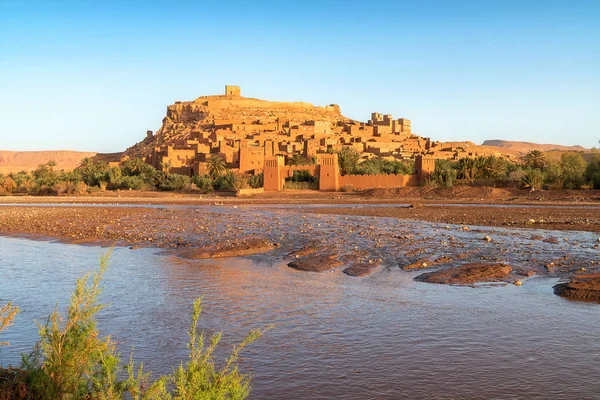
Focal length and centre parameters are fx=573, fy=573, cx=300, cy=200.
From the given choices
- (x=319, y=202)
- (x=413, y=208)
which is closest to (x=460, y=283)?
(x=413, y=208)

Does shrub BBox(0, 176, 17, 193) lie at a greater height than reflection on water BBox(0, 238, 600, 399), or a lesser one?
greater

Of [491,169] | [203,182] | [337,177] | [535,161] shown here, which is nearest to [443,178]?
[491,169]

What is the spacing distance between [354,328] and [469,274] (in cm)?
381

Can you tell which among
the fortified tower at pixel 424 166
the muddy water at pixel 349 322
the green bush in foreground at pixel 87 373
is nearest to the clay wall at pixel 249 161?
the fortified tower at pixel 424 166

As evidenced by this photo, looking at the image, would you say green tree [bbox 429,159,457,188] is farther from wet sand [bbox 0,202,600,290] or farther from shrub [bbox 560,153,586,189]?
wet sand [bbox 0,202,600,290]

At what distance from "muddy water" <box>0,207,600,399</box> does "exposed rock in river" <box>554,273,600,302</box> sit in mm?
312

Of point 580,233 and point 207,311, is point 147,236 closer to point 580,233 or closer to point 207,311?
point 207,311

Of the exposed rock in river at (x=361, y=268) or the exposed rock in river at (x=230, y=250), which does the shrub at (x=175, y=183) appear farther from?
the exposed rock in river at (x=361, y=268)

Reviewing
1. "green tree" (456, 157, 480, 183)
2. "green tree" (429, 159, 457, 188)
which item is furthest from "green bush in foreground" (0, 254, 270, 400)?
"green tree" (456, 157, 480, 183)

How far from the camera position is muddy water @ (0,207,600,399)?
5.33 metres

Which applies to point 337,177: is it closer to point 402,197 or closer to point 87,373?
point 402,197

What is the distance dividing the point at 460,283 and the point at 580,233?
9.10 metres

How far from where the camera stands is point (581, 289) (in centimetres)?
869

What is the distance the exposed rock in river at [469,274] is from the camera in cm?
980
